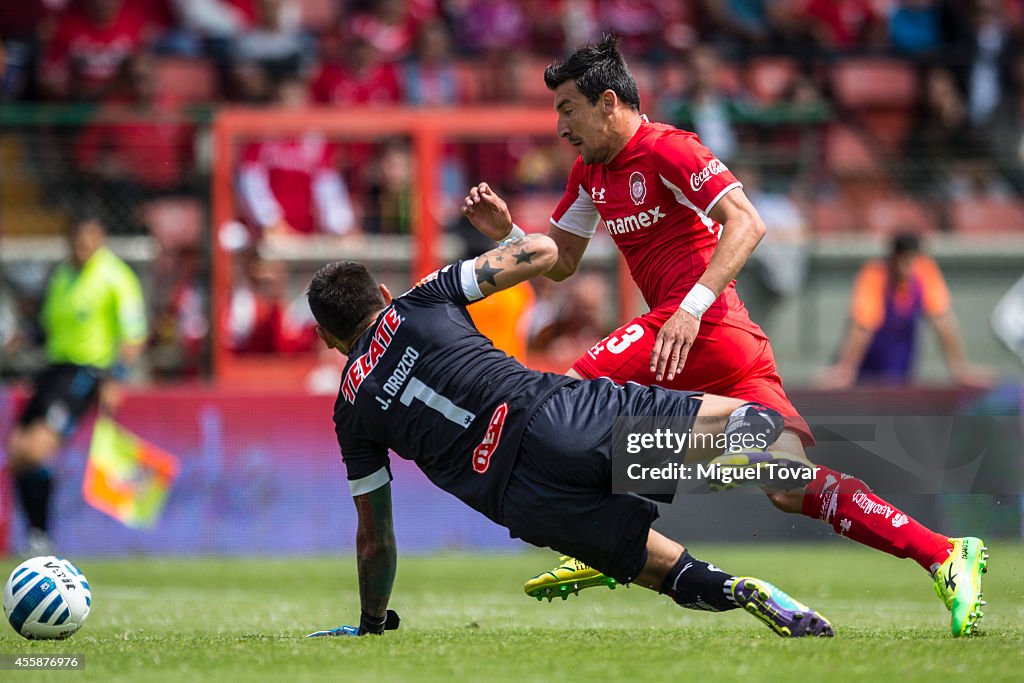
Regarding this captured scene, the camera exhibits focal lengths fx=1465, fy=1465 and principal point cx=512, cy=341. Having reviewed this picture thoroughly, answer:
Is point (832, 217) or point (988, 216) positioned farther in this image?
point (988, 216)

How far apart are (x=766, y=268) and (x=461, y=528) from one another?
4.07 meters

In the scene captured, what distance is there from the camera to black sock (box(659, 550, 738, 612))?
19.2 ft

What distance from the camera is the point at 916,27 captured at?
17.1m

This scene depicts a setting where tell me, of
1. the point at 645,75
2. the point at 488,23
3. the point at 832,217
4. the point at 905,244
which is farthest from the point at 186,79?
the point at 905,244

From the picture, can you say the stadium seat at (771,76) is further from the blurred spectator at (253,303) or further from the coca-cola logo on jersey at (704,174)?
the coca-cola logo on jersey at (704,174)

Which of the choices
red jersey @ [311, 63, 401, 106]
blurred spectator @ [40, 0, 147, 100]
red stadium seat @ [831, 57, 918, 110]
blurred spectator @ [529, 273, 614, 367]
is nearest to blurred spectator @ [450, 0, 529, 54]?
red jersey @ [311, 63, 401, 106]

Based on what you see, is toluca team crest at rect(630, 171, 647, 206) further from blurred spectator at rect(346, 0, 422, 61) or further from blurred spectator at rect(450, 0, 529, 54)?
blurred spectator at rect(450, 0, 529, 54)

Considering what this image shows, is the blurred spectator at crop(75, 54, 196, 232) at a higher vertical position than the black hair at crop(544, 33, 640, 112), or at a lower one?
higher

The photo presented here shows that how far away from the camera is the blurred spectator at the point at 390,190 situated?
13.3 metres

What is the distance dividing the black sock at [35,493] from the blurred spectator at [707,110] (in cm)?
645

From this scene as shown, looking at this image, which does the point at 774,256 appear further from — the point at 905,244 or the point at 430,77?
the point at 430,77

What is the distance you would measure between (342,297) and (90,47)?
32.3ft

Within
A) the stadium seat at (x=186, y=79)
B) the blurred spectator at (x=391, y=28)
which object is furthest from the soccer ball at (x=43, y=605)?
the blurred spectator at (x=391, y=28)

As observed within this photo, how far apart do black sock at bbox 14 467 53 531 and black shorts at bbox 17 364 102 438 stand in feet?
1.22
